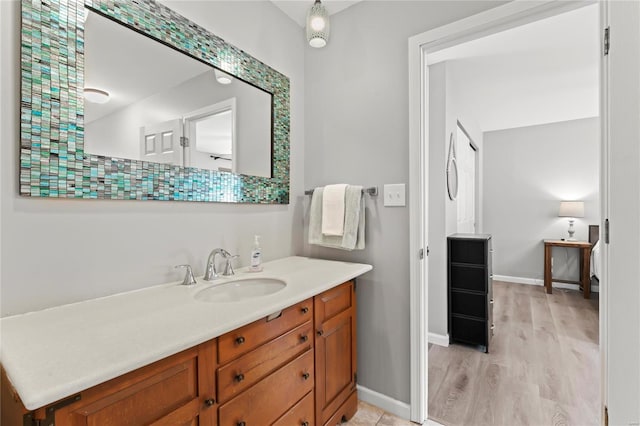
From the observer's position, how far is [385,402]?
1706 mm

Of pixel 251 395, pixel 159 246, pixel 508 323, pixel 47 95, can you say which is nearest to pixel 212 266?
pixel 159 246

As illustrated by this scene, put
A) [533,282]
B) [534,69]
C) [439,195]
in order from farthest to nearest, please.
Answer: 1. [533,282]
2. [534,69]
3. [439,195]

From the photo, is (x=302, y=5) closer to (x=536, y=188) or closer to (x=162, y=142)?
(x=162, y=142)

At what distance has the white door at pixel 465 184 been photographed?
3422mm

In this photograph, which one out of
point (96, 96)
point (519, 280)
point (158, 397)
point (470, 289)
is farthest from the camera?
point (519, 280)

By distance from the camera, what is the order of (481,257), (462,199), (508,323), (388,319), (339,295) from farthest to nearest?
(462,199) < (508,323) < (481,257) < (388,319) < (339,295)

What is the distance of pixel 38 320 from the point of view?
877 mm

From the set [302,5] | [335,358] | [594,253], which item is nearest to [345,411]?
[335,358]

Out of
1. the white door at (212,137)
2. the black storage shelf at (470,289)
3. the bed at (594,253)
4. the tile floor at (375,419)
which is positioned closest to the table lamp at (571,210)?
the bed at (594,253)

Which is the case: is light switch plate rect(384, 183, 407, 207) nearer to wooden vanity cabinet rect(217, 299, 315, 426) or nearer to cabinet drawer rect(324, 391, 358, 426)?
wooden vanity cabinet rect(217, 299, 315, 426)

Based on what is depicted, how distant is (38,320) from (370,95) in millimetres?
1760

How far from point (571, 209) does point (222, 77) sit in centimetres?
479

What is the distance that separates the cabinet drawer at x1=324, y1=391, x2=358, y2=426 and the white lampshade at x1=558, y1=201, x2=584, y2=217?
419 centimetres

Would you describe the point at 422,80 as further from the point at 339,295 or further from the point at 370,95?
the point at 339,295
